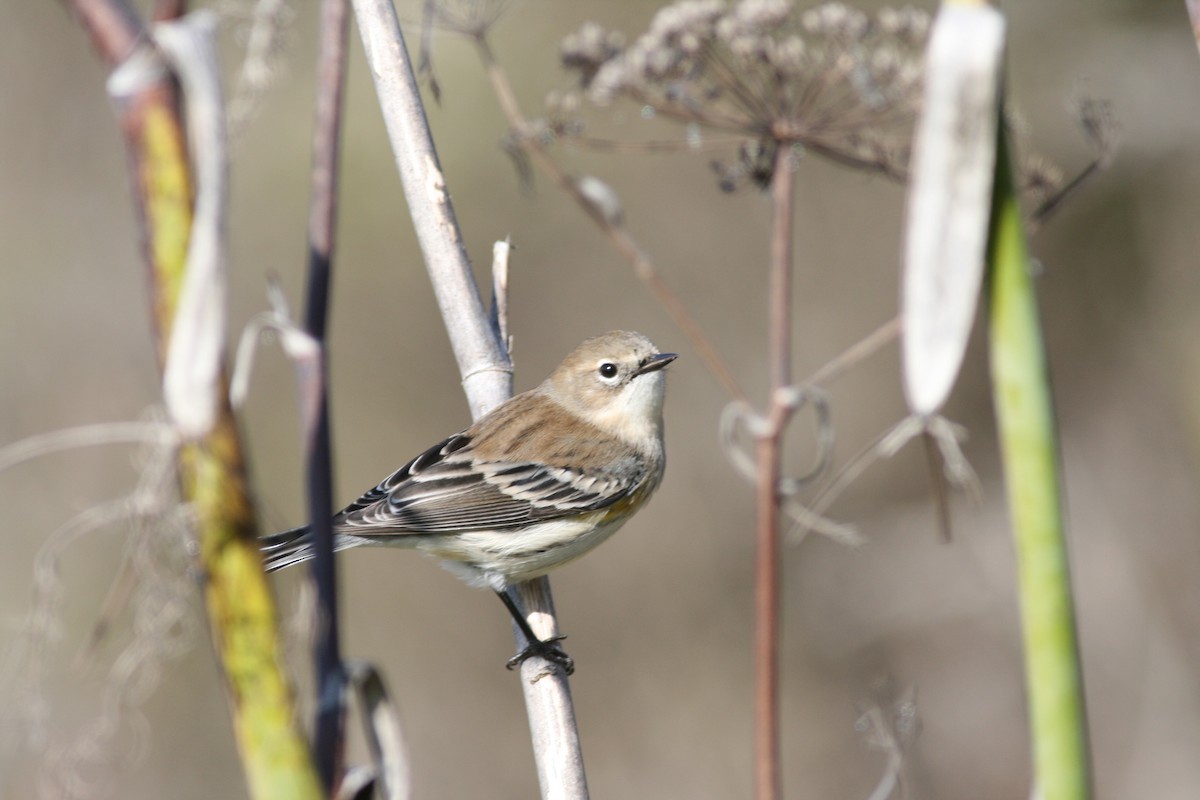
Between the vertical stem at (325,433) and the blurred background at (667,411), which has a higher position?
the blurred background at (667,411)

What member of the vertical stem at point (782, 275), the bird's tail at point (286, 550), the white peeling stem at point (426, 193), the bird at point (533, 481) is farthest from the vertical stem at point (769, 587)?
the bird's tail at point (286, 550)

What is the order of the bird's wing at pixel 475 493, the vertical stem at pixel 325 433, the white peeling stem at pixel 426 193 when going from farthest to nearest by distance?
the bird's wing at pixel 475 493
the white peeling stem at pixel 426 193
the vertical stem at pixel 325 433

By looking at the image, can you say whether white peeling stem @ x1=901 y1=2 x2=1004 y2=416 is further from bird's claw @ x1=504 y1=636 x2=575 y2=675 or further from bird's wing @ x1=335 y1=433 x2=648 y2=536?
bird's wing @ x1=335 y1=433 x2=648 y2=536

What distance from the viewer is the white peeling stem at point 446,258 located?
7.84 ft

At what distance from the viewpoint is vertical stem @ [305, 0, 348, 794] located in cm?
113

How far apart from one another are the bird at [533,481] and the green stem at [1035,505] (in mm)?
2713

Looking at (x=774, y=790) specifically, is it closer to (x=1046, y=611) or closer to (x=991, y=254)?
(x=1046, y=611)

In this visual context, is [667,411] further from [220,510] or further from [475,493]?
[220,510]

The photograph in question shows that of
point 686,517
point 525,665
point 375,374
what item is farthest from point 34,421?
point 525,665

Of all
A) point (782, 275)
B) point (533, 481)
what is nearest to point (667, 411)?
point (533, 481)

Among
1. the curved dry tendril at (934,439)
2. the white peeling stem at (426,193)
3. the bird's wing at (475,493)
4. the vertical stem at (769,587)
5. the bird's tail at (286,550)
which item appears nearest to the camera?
the curved dry tendril at (934,439)

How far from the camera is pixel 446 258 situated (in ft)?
9.49

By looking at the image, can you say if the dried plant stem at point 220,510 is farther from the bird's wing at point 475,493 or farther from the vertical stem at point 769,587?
the bird's wing at point 475,493

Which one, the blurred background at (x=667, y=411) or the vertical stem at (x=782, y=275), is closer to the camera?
the vertical stem at (x=782, y=275)
